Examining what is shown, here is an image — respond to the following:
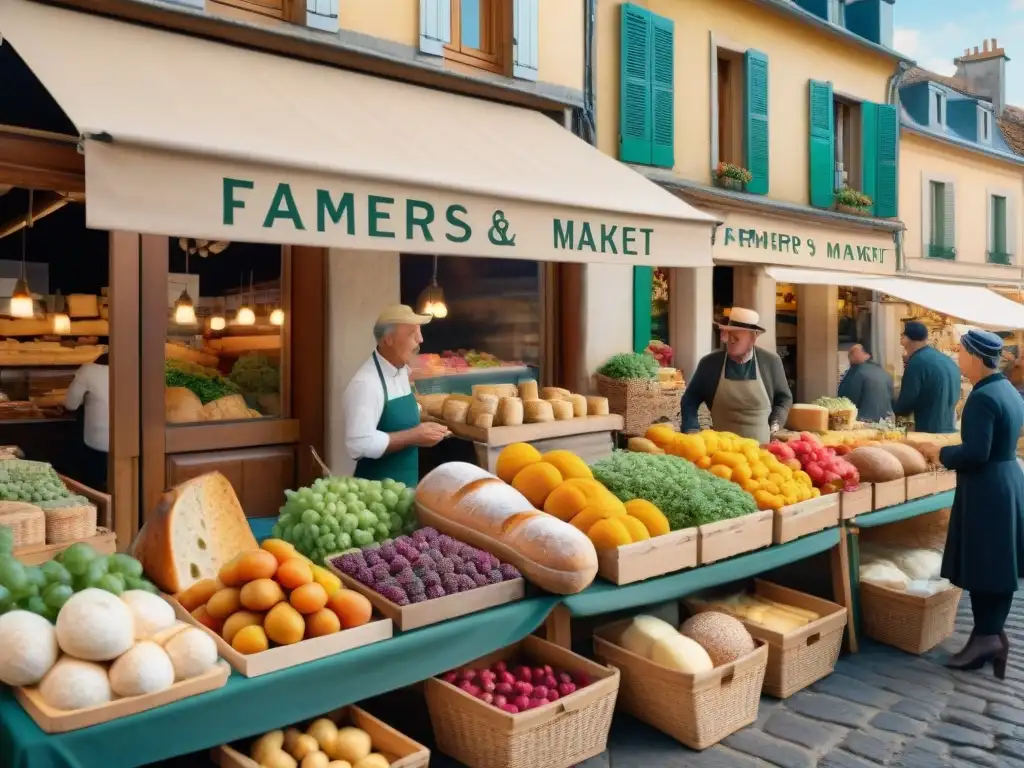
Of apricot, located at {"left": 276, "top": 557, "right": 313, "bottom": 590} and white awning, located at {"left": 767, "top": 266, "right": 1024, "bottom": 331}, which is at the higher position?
white awning, located at {"left": 767, "top": 266, "right": 1024, "bottom": 331}

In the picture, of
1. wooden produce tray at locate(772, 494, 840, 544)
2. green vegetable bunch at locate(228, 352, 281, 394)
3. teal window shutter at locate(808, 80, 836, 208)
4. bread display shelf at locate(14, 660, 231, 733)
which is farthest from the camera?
teal window shutter at locate(808, 80, 836, 208)

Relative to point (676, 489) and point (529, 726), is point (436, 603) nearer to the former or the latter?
point (529, 726)

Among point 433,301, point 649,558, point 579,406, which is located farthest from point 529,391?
point 649,558

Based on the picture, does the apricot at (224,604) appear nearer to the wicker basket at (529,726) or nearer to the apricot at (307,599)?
the apricot at (307,599)

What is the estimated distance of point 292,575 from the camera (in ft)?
9.41

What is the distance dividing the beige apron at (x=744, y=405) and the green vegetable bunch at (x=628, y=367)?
166 cm

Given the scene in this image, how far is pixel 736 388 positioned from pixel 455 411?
85.5 inches

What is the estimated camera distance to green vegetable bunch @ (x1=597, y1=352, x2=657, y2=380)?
8.07 metres

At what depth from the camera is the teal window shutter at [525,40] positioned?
741cm

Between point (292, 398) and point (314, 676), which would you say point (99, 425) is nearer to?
point (292, 398)

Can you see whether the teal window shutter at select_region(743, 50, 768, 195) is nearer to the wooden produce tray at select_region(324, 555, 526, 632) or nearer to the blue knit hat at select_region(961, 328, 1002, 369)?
the blue knit hat at select_region(961, 328, 1002, 369)

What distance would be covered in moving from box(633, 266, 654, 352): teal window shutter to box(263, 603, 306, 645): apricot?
6.51 meters

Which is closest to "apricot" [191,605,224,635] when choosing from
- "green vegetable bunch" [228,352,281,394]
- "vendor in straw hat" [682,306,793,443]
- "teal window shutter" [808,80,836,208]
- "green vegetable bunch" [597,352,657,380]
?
"green vegetable bunch" [228,352,281,394]

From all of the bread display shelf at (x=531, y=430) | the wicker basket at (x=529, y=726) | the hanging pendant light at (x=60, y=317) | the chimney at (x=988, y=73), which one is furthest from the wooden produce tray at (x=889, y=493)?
the chimney at (x=988, y=73)
